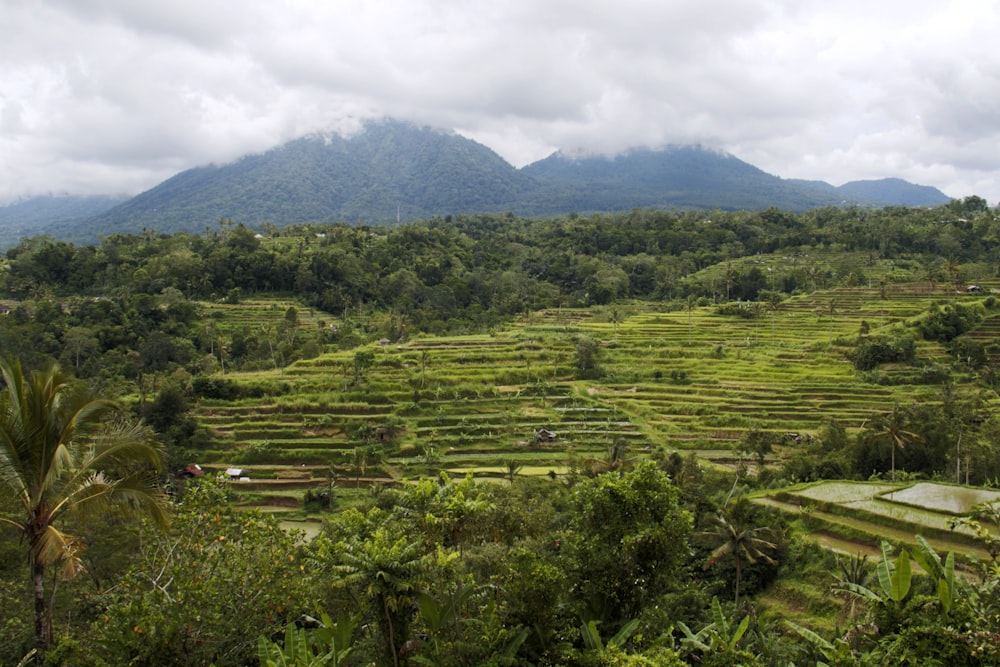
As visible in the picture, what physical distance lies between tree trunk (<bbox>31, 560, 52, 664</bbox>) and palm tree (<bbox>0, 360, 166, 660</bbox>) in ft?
0.04

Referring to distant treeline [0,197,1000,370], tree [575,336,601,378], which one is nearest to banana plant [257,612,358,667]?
tree [575,336,601,378]

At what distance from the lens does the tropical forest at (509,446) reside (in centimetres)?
740

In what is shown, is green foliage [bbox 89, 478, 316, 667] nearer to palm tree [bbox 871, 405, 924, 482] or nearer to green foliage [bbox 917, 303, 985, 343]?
palm tree [bbox 871, 405, 924, 482]

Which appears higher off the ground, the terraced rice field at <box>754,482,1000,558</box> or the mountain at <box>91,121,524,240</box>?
the mountain at <box>91,121,524,240</box>

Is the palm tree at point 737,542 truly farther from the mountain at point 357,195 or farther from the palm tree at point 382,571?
the mountain at point 357,195

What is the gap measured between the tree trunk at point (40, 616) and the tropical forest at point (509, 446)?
1.9 inches

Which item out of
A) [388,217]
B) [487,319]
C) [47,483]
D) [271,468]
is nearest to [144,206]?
[388,217]

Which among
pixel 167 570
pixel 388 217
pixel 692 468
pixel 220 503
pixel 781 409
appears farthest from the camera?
pixel 388 217

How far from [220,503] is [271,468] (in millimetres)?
20918

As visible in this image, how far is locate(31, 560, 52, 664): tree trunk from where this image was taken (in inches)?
275

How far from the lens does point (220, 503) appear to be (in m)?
9.85

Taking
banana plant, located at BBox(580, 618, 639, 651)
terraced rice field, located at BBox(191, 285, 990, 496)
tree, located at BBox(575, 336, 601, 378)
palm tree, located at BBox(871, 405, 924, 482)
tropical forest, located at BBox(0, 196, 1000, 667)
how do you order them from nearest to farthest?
tropical forest, located at BBox(0, 196, 1000, 667) < banana plant, located at BBox(580, 618, 639, 651) < palm tree, located at BBox(871, 405, 924, 482) < terraced rice field, located at BBox(191, 285, 990, 496) < tree, located at BBox(575, 336, 601, 378)

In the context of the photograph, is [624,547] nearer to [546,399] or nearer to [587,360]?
[546,399]

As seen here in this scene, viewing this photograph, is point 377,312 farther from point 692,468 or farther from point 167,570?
point 167,570
